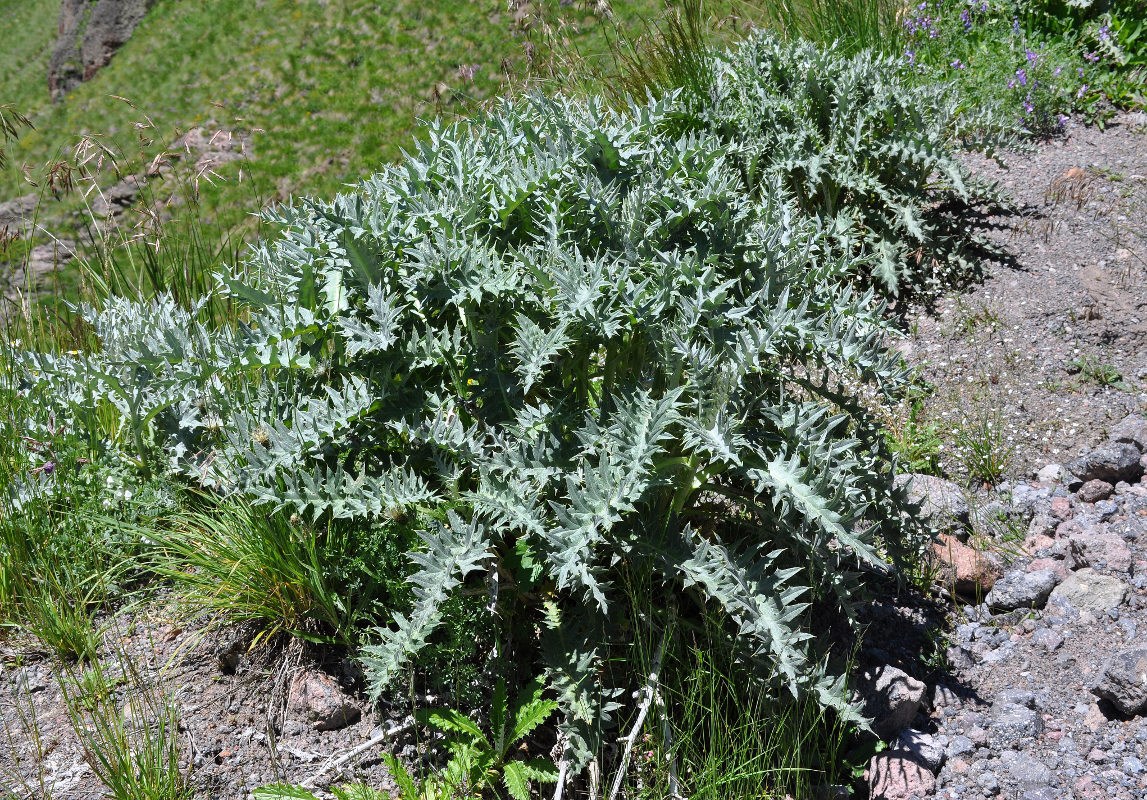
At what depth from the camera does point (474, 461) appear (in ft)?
7.66

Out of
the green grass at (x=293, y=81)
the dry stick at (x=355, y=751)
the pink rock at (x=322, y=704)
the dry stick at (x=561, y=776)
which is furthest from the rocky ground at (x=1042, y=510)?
the green grass at (x=293, y=81)

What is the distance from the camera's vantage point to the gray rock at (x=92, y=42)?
50.4 feet

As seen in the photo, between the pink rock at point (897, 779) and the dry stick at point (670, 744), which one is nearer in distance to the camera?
the dry stick at point (670, 744)

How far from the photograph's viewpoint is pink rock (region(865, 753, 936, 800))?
2320 mm

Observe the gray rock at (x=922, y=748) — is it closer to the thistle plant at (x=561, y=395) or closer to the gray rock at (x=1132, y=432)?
the thistle plant at (x=561, y=395)

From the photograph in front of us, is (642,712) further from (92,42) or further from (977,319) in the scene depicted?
(92,42)

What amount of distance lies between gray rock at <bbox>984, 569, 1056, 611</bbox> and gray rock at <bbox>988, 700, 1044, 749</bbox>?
377 mm

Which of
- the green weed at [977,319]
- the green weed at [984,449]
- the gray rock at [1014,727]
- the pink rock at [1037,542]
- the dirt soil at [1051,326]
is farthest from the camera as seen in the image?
the green weed at [977,319]

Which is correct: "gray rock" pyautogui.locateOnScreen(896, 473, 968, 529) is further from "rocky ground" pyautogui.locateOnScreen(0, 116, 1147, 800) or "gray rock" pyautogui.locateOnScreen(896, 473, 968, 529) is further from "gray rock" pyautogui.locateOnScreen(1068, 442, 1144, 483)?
"gray rock" pyautogui.locateOnScreen(1068, 442, 1144, 483)

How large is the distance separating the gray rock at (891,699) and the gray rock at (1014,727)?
0.21 metres

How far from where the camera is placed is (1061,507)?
2973 millimetres

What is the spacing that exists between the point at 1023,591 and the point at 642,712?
1.38 m

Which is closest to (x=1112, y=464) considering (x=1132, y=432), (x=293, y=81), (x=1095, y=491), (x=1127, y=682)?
(x=1095, y=491)

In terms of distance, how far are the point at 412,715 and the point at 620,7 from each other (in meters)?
8.71
